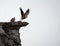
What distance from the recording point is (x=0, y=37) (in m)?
4.27

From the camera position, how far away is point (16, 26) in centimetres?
442

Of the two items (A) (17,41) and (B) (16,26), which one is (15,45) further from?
(B) (16,26)

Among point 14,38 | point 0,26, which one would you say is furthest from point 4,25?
point 14,38

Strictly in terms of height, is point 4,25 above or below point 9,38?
above

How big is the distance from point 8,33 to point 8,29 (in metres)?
0.09

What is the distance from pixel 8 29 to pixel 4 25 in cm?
12

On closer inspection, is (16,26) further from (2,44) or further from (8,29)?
(2,44)

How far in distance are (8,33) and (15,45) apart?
30cm

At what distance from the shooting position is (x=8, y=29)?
4387mm

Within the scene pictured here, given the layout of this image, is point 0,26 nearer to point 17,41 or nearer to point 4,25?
point 4,25

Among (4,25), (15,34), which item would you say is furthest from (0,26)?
(15,34)

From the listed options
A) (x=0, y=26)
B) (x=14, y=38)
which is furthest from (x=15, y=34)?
(x=0, y=26)

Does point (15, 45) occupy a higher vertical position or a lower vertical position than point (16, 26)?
lower

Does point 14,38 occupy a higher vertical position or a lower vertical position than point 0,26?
lower
